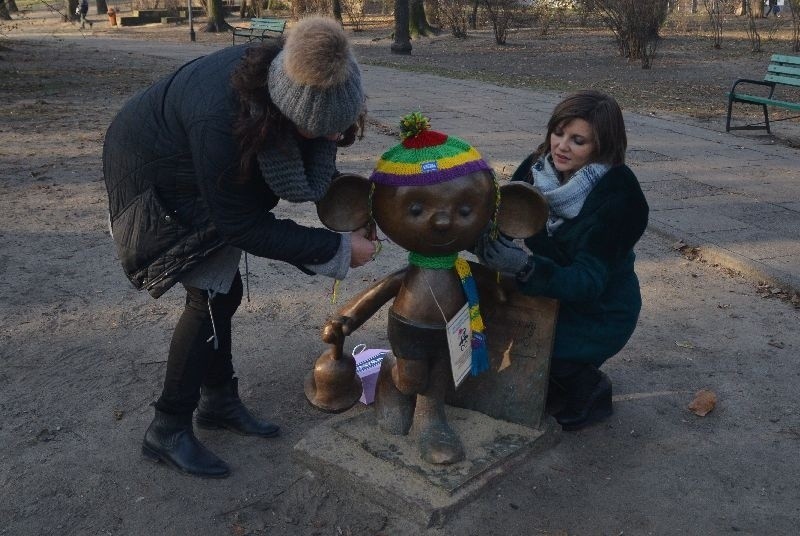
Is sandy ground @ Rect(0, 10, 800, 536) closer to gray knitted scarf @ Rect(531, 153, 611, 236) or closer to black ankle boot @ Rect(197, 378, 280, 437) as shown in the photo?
black ankle boot @ Rect(197, 378, 280, 437)

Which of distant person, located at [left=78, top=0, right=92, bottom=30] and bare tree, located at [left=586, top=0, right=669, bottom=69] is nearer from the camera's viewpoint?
bare tree, located at [left=586, top=0, right=669, bottom=69]

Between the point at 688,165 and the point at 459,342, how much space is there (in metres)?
5.64

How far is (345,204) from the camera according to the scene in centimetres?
280

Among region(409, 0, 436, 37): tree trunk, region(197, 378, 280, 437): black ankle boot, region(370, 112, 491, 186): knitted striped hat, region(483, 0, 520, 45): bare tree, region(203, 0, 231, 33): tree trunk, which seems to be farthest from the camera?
region(203, 0, 231, 33): tree trunk

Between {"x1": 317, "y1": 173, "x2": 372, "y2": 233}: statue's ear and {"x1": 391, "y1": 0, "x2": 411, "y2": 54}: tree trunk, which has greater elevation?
{"x1": 391, "y1": 0, "x2": 411, "y2": 54}: tree trunk

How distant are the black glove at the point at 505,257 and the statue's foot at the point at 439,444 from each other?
621 mm

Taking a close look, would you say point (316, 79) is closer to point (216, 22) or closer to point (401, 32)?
point (401, 32)

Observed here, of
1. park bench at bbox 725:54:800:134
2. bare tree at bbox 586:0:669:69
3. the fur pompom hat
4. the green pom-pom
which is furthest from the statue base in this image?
bare tree at bbox 586:0:669:69

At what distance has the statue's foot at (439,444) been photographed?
290cm

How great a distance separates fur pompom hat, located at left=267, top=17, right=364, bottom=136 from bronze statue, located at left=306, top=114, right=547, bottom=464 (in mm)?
425

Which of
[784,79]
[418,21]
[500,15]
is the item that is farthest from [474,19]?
[784,79]

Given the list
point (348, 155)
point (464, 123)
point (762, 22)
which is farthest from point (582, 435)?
point (762, 22)

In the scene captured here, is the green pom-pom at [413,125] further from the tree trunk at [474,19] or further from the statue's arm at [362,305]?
the tree trunk at [474,19]

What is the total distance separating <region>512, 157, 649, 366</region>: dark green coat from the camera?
295 centimetres
